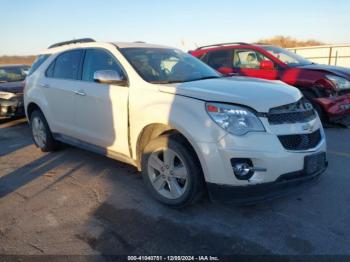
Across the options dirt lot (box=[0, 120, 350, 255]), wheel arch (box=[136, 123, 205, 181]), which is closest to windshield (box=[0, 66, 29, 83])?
dirt lot (box=[0, 120, 350, 255])

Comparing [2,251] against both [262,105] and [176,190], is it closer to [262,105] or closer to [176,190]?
[176,190]

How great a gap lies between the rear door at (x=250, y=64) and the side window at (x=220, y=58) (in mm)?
139

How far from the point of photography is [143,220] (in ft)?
11.8

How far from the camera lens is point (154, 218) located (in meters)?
3.63

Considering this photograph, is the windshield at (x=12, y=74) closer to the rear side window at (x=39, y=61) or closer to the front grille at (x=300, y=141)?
the rear side window at (x=39, y=61)

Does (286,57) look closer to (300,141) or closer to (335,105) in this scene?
(335,105)

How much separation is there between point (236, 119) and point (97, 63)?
236 centimetres

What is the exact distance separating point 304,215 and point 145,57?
2.64 metres

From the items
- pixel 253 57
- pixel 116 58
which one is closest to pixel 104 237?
pixel 116 58

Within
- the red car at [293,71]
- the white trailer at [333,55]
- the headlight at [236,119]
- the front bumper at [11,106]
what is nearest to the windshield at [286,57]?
the red car at [293,71]

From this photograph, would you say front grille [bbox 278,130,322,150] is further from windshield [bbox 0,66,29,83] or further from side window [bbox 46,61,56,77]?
windshield [bbox 0,66,29,83]

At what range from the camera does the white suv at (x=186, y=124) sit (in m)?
3.26

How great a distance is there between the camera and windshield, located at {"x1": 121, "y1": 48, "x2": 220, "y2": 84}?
4293 millimetres

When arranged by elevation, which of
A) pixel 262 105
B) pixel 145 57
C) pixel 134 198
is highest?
pixel 145 57
